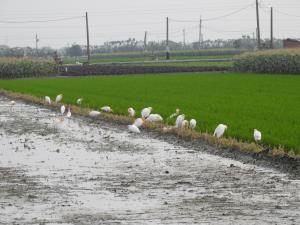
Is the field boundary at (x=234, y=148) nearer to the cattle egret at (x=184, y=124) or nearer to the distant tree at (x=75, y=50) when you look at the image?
the cattle egret at (x=184, y=124)

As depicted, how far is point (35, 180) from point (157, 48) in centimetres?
8550

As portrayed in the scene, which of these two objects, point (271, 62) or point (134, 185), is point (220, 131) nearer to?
point (134, 185)

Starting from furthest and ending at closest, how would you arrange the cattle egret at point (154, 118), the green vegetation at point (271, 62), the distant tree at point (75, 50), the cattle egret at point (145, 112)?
the distant tree at point (75, 50)
the green vegetation at point (271, 62)
the cattle egret at point (145, 112)
the cattle egret at point (154, 118)

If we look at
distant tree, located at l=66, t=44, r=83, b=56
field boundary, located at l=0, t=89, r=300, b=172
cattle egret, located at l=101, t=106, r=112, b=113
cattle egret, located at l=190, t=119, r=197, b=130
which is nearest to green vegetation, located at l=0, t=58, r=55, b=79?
cattle egret, located at l=101, t=106, r=112, b=113

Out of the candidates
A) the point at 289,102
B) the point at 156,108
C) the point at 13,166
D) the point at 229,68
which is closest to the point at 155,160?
the point at 13,166

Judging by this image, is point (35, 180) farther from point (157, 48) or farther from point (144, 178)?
point (157, 48)

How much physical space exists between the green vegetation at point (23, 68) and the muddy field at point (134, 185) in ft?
99.8

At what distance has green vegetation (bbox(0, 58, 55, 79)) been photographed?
40.8 m

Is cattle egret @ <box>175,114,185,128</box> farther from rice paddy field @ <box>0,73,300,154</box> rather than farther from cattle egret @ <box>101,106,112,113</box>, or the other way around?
cattle egret @ <box>101,106,112,113</box>

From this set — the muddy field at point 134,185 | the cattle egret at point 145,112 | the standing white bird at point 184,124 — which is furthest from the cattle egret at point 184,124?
the cattle egret at point 145,112

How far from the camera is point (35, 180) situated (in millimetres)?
7414

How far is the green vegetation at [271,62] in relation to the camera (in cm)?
3534

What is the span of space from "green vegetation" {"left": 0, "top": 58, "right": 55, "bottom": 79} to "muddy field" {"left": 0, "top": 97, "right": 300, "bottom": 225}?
1198 inches

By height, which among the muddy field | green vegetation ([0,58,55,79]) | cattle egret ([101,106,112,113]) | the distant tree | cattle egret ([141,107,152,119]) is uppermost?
the distant tree
